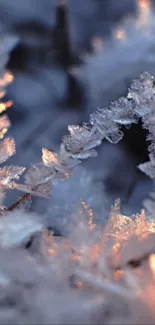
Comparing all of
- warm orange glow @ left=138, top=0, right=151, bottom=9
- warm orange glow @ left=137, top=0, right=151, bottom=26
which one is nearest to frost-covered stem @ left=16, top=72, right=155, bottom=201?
warm orange glow @ left=137, top=0, right=151, bottom=26

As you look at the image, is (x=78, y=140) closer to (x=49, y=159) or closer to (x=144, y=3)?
(x=49, y=159)

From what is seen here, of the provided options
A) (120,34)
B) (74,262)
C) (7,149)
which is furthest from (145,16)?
(74,262)

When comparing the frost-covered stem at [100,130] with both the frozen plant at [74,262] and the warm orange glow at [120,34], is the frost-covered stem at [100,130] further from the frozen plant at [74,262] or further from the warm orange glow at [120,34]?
the warm orange glow at [120,34]

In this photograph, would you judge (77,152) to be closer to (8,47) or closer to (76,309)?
(76,309)

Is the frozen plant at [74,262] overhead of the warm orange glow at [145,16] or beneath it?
beneath

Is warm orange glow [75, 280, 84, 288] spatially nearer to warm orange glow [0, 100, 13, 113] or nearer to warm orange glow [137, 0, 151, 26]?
warm orange glow [0, 100, 13, 113]

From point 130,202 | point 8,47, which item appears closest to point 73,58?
point 8,47

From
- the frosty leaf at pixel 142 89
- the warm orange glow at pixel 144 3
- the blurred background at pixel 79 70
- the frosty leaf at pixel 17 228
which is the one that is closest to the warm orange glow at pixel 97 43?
the blurred background at pixel 79 70
